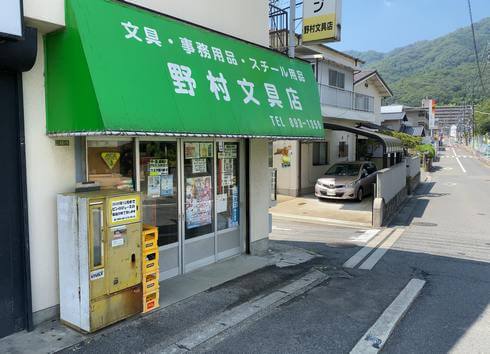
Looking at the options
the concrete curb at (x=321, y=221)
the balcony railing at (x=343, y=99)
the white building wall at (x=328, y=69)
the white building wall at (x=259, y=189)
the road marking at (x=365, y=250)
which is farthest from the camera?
the white building wall at (x=328, y=69)

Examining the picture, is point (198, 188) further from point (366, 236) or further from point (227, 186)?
point (366, 236)

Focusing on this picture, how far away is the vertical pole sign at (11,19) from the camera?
387cm

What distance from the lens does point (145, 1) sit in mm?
5828

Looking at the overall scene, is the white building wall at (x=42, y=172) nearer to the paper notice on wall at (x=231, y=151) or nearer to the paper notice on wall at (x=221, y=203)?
the paper notice on wall at (x=221, y=203)

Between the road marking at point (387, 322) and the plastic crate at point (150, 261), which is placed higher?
the plastic crate at point (150, 261)

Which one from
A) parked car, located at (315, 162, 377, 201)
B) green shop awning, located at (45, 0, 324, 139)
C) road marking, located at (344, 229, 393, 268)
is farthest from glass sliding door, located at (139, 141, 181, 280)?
parked car, located at (315, 162, 377, 201)

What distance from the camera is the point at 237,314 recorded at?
5594mm

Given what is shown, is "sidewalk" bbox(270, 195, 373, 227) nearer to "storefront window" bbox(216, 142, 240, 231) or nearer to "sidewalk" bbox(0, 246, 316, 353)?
"sidewalk" bbox(0, 246, 316, 353)

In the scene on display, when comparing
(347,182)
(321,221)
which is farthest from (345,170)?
(321,221)

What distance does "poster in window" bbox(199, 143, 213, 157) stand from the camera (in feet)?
23.8

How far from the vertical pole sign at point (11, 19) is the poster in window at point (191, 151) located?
10.7 ft

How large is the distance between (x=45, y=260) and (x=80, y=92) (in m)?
2.05

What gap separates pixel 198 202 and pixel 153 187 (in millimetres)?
1101

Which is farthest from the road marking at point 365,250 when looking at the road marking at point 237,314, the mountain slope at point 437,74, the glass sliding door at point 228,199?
the mountain slope at point 437,74
